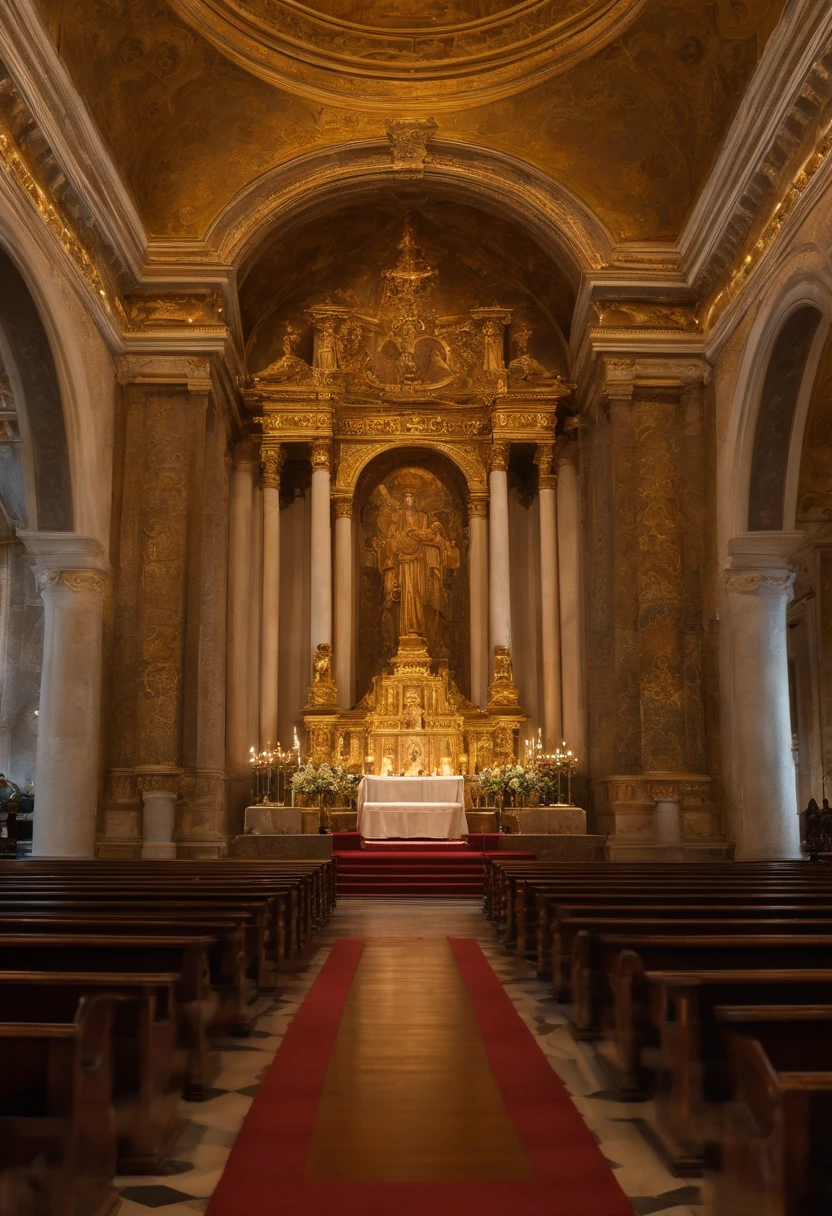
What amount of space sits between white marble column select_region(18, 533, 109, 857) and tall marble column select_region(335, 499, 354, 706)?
5.87m

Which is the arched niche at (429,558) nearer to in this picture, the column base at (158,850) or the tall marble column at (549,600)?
the tall marble column at (549,600)

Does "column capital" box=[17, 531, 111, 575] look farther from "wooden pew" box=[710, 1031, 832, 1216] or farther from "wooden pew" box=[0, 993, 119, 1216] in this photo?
"wooden pew" box=[710, 1031, 832, 1216]

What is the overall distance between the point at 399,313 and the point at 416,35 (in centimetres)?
484

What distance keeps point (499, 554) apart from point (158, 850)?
8.48 meters

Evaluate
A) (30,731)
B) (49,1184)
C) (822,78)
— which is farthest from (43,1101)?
(30,731)

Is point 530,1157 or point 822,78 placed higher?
point 822,78

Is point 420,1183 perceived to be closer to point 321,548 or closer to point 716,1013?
point 716,1013

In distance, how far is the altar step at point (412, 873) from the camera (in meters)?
14.9

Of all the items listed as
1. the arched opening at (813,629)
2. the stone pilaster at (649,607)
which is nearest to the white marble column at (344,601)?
the stone pilaster at (649,607)

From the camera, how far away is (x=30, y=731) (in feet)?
80.9

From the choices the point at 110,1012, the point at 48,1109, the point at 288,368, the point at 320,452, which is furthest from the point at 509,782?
the point at 48,1109

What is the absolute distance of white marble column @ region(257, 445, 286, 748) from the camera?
69.5 feet

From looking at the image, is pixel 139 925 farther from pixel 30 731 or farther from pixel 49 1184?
pixel 30 731

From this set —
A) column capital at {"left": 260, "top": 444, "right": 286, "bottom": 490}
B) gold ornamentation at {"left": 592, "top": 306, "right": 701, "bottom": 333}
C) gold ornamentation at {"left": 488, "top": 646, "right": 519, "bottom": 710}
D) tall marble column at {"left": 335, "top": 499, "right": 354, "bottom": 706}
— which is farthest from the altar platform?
gold ornamentation at {"left": 592, "top": 306, "right": 701, "bottom": 333}
